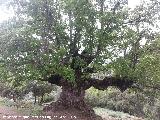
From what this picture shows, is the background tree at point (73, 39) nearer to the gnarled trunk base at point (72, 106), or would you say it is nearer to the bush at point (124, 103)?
the gnarled trunk base at point (72, 106)

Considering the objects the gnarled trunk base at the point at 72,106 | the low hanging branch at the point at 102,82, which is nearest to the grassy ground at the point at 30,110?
the gnarled trunk base at the point at 72,106

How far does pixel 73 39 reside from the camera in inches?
1113

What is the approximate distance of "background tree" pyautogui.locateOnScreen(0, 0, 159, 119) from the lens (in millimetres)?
26266

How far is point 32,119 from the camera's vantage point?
25484 mm

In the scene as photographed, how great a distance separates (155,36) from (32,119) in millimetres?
11871

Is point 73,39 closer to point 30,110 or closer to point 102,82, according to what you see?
point 102,82

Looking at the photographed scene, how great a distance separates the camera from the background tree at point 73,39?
26266mm

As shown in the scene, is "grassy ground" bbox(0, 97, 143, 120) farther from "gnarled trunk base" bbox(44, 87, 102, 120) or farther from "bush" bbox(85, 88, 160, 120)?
"bush" bbox(85, 88, 160, 120)

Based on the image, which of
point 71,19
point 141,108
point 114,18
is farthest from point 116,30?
point 141,108

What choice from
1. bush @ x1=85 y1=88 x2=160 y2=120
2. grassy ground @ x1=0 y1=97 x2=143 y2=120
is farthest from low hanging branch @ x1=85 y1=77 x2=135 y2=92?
bush @ x1=85 y1=88 x2=160 y2=120

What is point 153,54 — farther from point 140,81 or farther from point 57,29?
point 57,29

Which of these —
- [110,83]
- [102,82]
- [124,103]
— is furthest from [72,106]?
[124,103]

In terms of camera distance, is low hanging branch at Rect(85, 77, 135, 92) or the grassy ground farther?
low hanging branch at Rect(85, 77, 135, 92)

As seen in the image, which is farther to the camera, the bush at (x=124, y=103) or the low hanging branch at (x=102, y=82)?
the bush at (x=124, y=103)
